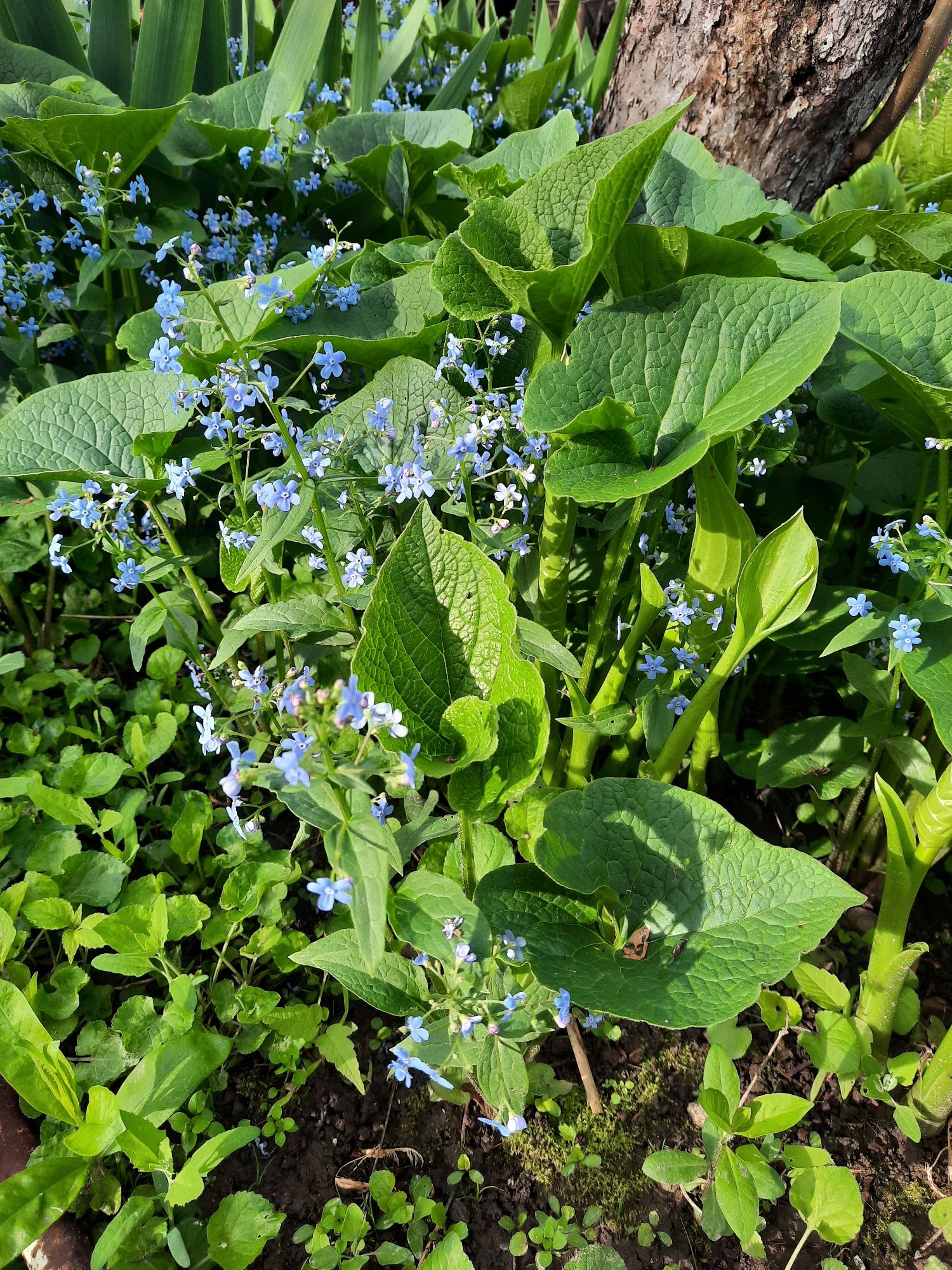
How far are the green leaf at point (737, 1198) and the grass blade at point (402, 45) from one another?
10.6 feet

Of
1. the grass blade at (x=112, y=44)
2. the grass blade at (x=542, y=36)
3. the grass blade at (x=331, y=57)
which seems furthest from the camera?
the grass blade at (x=542, y=36)

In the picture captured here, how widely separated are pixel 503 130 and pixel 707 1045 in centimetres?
308

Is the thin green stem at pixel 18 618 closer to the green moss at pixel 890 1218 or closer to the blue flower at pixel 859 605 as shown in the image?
the blue flower at pixel 859 605

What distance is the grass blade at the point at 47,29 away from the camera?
7.80ft

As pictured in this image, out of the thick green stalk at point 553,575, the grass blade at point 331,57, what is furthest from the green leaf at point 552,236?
the grass blade at point 331,57

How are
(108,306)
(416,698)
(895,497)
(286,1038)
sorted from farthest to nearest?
1. (108,306)
2. (895,497)
3. (286,1038)
4. (416,698)

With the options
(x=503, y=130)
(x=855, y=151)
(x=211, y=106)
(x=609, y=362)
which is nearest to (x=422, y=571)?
(x=609, y=362)

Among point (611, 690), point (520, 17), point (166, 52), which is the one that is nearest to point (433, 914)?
point (611, 690)

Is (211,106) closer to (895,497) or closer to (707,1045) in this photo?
(895,497)

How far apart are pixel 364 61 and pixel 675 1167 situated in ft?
10.1

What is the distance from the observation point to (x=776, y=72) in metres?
2.06

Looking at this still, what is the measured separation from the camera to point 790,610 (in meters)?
1.22

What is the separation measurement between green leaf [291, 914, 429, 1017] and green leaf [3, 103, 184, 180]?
5.55ft

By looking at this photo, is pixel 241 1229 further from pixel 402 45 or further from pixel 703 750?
pixel 402 45
